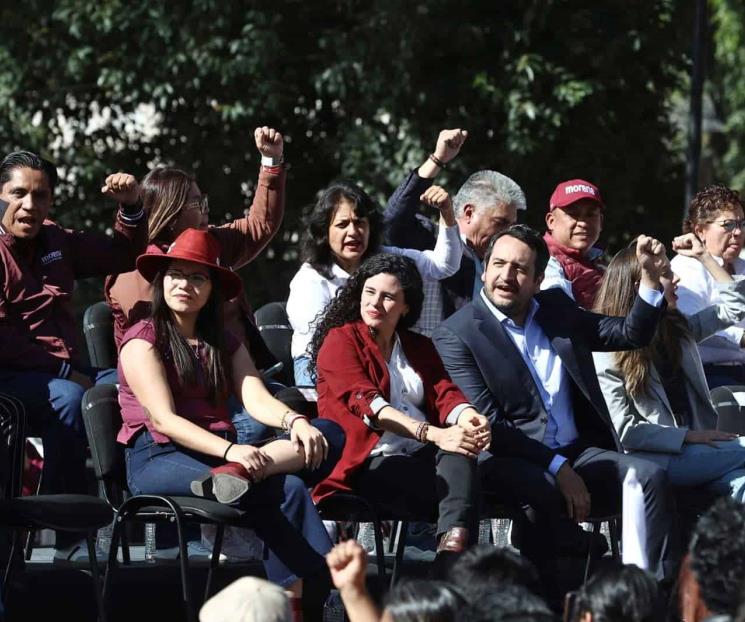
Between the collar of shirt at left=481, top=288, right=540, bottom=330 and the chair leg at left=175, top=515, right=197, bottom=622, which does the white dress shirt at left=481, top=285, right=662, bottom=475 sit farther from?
the chair leg at left=175, top=515, right=197, bottom=622

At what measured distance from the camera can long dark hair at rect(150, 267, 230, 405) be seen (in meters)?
5.74

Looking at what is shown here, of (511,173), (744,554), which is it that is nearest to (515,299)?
(744,554)

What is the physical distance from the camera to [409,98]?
10984 millimetres

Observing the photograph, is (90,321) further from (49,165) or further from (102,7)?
(102,7)

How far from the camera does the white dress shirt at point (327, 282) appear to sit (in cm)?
674

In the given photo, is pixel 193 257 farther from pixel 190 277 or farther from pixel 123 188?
pixel 123 188

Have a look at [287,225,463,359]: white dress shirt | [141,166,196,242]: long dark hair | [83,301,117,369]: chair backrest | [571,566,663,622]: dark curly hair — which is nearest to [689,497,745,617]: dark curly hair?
[571,566,663,622]: dark curly hair

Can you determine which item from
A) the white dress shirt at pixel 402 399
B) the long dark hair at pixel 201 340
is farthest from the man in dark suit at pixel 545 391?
the long dark hair at pixel 201 340

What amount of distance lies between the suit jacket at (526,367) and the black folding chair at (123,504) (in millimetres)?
1115

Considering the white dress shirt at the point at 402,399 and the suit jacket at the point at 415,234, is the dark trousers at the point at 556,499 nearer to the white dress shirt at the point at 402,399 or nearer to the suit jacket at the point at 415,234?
the white dress shirt at the point at 402,399

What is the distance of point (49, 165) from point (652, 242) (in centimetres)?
239

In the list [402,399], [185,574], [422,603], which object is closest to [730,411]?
[402,399]

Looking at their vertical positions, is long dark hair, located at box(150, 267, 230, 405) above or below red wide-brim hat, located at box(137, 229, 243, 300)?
below

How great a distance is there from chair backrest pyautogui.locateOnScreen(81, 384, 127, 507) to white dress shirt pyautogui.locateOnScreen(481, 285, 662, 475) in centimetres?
150
